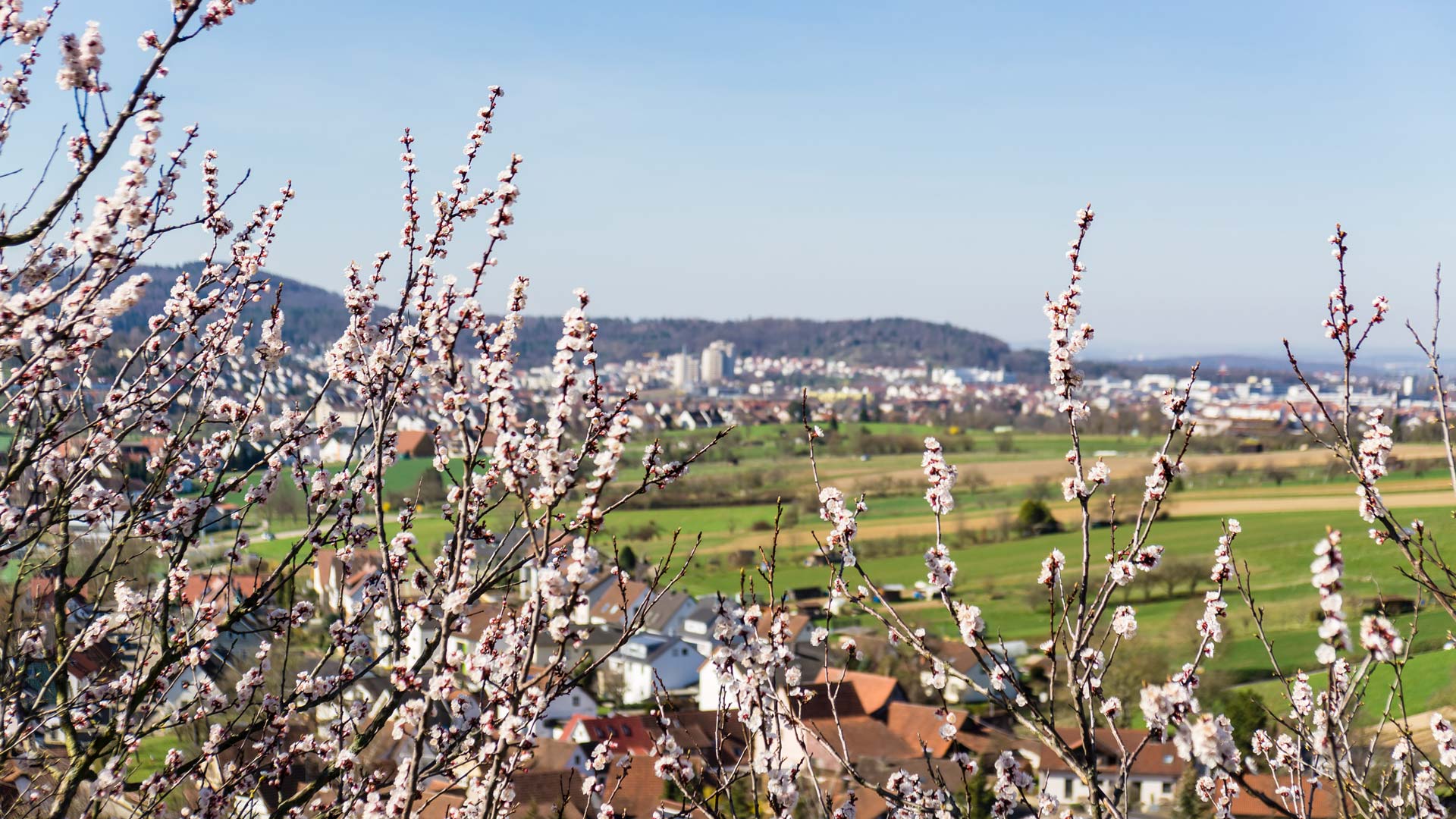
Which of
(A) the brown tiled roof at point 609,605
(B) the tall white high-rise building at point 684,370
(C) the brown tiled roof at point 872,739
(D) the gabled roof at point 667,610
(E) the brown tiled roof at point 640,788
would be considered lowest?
(A) the brown tiled roof at point 609,605

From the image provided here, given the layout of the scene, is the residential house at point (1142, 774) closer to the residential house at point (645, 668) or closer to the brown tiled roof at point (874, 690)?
the brown tiled roof at point (874, 690)

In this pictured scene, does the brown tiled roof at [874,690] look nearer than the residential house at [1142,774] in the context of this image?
No

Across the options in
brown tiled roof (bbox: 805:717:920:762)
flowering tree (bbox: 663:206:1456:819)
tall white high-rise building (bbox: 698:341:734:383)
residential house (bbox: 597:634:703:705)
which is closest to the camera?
flowering tree (bbox: 663:206:1456:819)

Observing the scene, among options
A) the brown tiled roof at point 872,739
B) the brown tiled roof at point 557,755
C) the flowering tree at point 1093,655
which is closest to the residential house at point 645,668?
the brown tiled roof at point 872,739

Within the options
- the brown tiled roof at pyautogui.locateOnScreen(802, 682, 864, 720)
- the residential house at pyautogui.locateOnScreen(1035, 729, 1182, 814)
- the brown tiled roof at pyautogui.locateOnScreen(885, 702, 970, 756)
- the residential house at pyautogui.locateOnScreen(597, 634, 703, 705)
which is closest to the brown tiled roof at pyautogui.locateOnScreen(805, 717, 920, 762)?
the brown tiled roof at pyautogui.locateOnScreen(885, 702, 970, 756)

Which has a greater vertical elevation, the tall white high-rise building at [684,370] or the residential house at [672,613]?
the tall white high-rise building at [684,370]

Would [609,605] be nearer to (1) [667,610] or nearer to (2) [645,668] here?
(1) [667,610]

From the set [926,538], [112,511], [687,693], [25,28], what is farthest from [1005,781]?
[926,538]

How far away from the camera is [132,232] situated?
124 inches

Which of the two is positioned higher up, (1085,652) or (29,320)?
(29,320)

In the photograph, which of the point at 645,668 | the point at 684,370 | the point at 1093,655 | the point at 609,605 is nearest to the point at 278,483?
the point at 1093,655

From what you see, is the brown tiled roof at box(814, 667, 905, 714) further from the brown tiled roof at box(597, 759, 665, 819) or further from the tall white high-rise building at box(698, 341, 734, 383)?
the tall white high-rise building at box(698, 341, 734, 383)

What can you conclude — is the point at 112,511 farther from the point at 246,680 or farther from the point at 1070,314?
the point at 1070,314

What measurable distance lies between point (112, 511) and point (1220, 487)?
2121 inches
